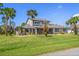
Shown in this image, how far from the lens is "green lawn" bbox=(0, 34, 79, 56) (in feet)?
15.6

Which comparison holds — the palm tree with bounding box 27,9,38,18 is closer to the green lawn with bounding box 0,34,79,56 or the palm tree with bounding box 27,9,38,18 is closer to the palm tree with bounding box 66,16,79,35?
the green lawn with bounding box 0,34,79,56

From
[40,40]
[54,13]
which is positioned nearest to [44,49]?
[40,40]

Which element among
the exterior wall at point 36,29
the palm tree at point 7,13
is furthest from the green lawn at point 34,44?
the palm tree at point 7,13

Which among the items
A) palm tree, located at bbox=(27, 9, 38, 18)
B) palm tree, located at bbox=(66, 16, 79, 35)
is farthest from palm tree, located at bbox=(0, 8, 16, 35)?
palm tree, located at bbox=(66, 16, 79, 35)

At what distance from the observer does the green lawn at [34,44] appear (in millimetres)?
4766

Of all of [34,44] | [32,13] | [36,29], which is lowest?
[34,44]

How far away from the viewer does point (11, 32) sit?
4863 millimetres

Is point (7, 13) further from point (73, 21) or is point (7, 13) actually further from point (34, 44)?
point (73, 21)

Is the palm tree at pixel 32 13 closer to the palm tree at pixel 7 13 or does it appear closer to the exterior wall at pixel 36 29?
the exterior wall at pixel 36 29

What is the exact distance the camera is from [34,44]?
4.82m

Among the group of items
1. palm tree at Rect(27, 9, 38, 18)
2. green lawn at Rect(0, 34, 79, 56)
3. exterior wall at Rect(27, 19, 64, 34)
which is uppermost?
palm tree at Rect(27, 9, 38, 18)

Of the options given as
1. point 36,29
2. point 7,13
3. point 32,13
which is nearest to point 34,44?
point 36,29

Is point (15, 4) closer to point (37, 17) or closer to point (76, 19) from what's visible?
point (37, 17)

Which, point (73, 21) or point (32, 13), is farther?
point (73, 21)
